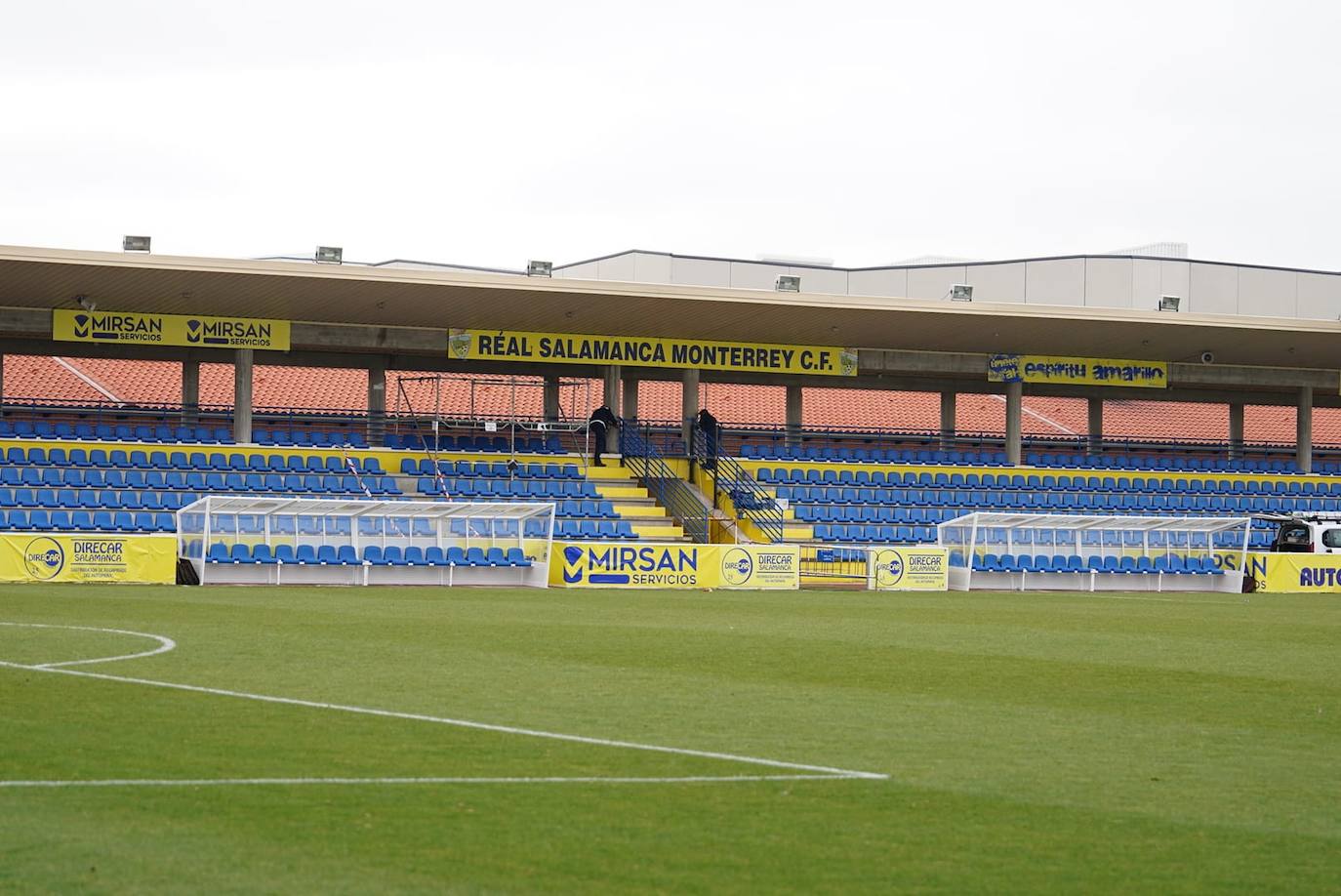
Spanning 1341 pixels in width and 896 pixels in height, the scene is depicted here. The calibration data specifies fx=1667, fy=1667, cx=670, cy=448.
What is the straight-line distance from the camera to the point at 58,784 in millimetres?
8844

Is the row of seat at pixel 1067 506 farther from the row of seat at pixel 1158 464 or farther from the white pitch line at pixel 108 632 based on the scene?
the white pitch line at pixel 108 632

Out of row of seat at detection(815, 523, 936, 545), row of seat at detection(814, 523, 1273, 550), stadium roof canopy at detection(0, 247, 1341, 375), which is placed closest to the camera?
stadium roof canopy at detection(0, 247, 1341, 375)

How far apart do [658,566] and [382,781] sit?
78.0 ft

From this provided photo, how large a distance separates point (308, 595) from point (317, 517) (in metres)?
4.75

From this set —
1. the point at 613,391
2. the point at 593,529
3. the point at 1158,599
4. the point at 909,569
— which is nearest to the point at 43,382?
the point at 613,391

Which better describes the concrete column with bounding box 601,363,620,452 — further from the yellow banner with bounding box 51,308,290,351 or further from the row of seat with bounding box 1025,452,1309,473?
the row of seat with bounding box 1025,452,1309,473

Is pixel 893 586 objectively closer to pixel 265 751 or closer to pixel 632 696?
pixel 632 696

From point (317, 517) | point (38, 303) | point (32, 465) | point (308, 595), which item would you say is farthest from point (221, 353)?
point (308, 595)

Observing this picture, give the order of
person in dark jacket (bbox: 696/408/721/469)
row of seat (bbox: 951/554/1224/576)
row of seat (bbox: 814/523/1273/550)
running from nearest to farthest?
1. row of seat (bbox: 951/554/1224/576)
2. row of seat (bbox: 814/523/1273/550)
3. person in dark jacket (bbox: 696/408/721/469)

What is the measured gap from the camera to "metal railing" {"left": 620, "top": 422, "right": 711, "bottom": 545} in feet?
132

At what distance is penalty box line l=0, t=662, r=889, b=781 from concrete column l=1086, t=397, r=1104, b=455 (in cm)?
4114

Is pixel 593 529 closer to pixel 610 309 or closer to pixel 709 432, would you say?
pixel 610 309

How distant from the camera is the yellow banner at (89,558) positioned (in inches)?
1114

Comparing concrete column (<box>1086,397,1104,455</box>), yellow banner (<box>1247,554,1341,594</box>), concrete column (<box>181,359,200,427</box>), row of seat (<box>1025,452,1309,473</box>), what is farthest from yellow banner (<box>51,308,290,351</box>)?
concrete column (<box>1086,397,1104,455</box>)
